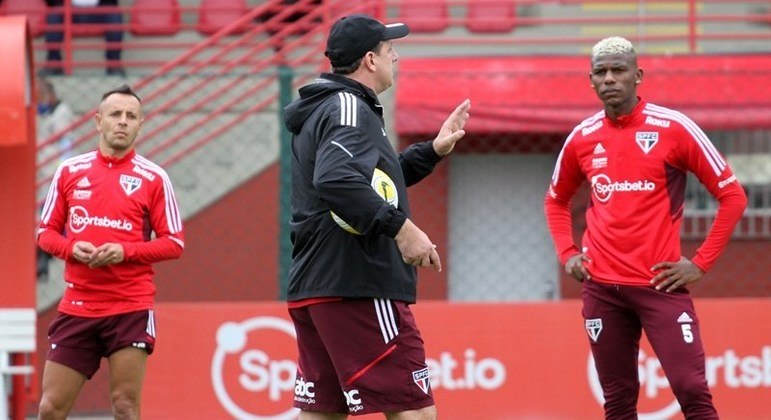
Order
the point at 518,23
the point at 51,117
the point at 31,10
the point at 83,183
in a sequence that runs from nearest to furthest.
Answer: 1. the point at 83,183
2. the point at 51,117
3. the point at 518,23
4. the point at 31,10

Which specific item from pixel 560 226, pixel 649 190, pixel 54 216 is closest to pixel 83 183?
pixel 54 216

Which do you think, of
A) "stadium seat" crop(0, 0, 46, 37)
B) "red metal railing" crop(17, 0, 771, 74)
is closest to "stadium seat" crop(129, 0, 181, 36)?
"red metal railing" crop(17, 0, 771, 74)

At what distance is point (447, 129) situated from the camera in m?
5.60

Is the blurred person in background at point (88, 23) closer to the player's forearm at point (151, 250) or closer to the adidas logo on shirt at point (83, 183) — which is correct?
the adidas logo on shirt at point (83, 183)

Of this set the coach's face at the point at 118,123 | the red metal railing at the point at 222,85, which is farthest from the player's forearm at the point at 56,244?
the red metal railing at the point at 222,85

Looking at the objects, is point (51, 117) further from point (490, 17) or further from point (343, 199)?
point (343, 199)

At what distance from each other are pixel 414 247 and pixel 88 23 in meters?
10.1

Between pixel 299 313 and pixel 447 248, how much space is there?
21.1 feet

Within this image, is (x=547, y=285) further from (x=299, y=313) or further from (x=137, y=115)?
(x=299, y=313)

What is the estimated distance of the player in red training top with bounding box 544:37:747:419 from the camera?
600 centimetres

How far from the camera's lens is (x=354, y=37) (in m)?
5.17

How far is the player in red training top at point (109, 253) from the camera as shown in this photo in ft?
21.4

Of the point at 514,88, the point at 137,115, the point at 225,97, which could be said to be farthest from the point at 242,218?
the point at 137,115

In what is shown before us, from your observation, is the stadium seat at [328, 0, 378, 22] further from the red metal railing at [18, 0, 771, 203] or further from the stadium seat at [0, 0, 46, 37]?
the stadium seat at [0, 0, 46, 37]
